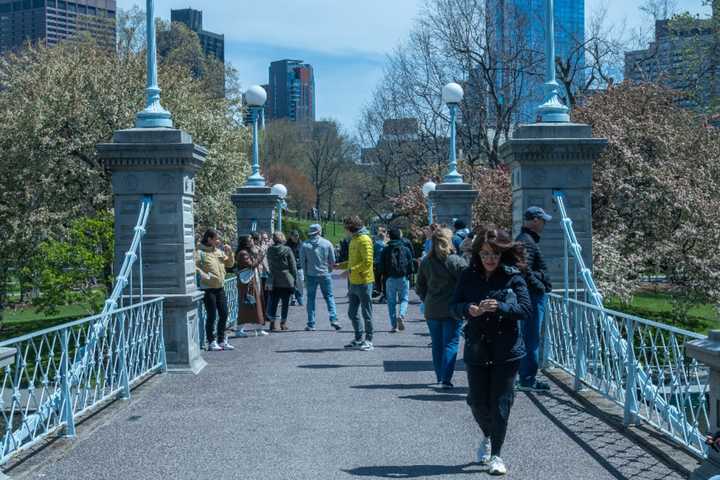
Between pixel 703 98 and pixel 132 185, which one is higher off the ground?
pixel 703 98

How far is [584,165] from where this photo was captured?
34.4 feet

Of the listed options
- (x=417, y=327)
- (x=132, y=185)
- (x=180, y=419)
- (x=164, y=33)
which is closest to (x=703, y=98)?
(x=417, y=327)

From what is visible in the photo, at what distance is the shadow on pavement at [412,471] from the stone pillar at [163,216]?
4.75 meters

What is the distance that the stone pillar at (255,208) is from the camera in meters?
19.8

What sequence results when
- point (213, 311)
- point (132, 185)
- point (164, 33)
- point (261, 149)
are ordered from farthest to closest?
point (261, 149)
point (164, 33)
point (213, 311)
point (132, 185)

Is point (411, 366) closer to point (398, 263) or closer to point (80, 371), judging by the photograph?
point (398, 263)

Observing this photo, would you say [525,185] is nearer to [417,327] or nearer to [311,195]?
[417,327]

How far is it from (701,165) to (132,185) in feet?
53.4

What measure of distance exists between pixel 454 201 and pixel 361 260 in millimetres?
7959

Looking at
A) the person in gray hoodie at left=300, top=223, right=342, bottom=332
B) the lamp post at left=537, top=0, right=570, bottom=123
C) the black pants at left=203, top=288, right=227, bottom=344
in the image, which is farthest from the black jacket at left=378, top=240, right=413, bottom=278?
the lamp post at left=537, top=0, right=570, bottom=123

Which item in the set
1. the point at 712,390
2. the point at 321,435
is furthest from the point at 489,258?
the point at 321,435

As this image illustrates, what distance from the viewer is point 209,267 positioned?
482 inches

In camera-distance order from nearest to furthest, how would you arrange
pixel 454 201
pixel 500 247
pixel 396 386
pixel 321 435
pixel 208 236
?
pixel 500 247 < pixel 321 435 < pixel 396 386 < pixel 208 236 < pixel 454 201

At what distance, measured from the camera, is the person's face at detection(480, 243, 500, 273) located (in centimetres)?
617
